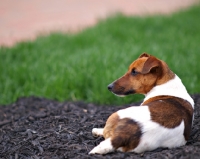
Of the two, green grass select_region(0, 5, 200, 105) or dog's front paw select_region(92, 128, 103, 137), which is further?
green grass select_region(0, 5, 200, 105)

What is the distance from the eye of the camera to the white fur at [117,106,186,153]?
4.16m

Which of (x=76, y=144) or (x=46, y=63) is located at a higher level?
(x=46, y=63)

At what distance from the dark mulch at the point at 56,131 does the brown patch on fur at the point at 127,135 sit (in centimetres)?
8

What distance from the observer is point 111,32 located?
1005 centimetres

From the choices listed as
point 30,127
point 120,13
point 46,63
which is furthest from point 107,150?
point 120,13

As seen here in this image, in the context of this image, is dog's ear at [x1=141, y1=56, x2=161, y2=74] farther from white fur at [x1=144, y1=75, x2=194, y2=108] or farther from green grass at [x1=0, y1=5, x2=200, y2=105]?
green grass at [x1=0, y1=5, x2=200, y2=105]

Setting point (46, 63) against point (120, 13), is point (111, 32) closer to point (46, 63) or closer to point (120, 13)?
point (120, 13)

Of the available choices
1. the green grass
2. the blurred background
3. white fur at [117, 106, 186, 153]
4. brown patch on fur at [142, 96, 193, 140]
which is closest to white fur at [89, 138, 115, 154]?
white fur at [117, 106, 186, 153]

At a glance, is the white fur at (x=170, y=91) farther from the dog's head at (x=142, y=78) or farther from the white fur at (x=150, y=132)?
the white fur at (x=150, y=132)

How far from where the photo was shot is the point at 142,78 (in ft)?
15.7

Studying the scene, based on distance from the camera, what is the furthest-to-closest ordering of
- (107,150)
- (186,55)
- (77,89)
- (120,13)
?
(120,13) → (186,55) → (77,89) → (107,150)

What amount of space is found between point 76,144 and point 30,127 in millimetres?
962

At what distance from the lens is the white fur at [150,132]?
4.16 meters

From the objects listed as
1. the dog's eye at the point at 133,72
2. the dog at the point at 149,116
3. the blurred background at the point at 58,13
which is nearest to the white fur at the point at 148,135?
the dog at the point at 149,116
